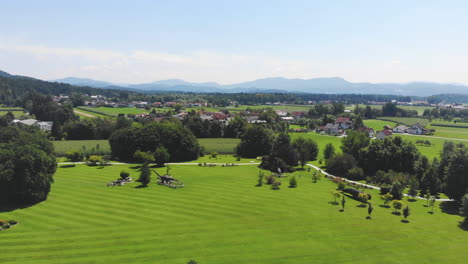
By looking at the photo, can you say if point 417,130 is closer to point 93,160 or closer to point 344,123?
point 344,123

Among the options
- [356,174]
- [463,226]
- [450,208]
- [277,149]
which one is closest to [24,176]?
[277,149]

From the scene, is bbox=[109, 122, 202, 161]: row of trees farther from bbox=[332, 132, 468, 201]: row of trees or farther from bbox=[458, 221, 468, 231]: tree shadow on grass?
bbox=[458, 221, 468, 231]: tree shadow on grass

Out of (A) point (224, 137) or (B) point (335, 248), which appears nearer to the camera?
(B) point (335, 248)

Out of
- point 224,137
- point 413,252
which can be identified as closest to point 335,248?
point 413,252

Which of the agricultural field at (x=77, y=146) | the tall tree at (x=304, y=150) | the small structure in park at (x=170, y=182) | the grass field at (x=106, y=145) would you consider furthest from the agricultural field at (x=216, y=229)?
the grass field at (x=106, y=145)

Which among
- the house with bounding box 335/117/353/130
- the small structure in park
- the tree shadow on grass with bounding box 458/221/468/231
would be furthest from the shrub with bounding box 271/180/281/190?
the house with bounding box 335/117/353/130

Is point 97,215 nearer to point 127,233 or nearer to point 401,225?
point 127,233
